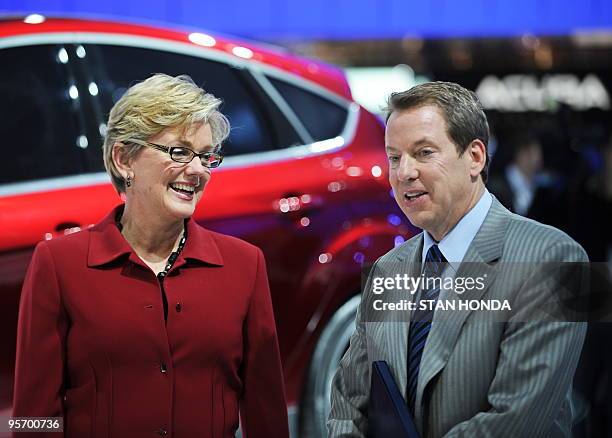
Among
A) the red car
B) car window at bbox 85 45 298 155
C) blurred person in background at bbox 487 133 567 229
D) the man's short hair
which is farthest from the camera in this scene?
blurred person in background at bbox 487 133 567 229

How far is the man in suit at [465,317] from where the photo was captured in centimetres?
171

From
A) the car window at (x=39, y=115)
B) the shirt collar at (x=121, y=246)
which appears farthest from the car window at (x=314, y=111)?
the shirt collar at (x=121, y=246)

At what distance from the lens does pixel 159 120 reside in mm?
1948

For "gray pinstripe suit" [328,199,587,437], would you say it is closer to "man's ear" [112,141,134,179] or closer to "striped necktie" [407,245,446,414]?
"striped necktie" [407,245,446,414]

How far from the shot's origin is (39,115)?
2.93 meters

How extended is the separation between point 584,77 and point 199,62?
6322 mm

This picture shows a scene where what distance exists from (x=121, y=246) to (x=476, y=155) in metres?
0.75

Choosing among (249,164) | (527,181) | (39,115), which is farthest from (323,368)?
(527,181)

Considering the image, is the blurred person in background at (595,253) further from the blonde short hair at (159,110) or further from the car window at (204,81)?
the car window at (204,81)

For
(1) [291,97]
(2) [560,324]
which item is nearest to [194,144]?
(2) [560,324]

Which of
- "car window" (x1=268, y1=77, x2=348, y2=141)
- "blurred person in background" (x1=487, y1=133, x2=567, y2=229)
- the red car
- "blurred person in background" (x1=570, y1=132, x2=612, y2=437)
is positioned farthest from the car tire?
"blurred person in background" (x1=487, y1=133, x2=567, y2=229)

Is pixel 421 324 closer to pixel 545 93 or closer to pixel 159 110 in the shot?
pixel 159 110

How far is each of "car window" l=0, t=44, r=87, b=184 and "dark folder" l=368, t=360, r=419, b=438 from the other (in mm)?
1391

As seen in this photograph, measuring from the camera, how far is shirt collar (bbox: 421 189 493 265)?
1.86m
